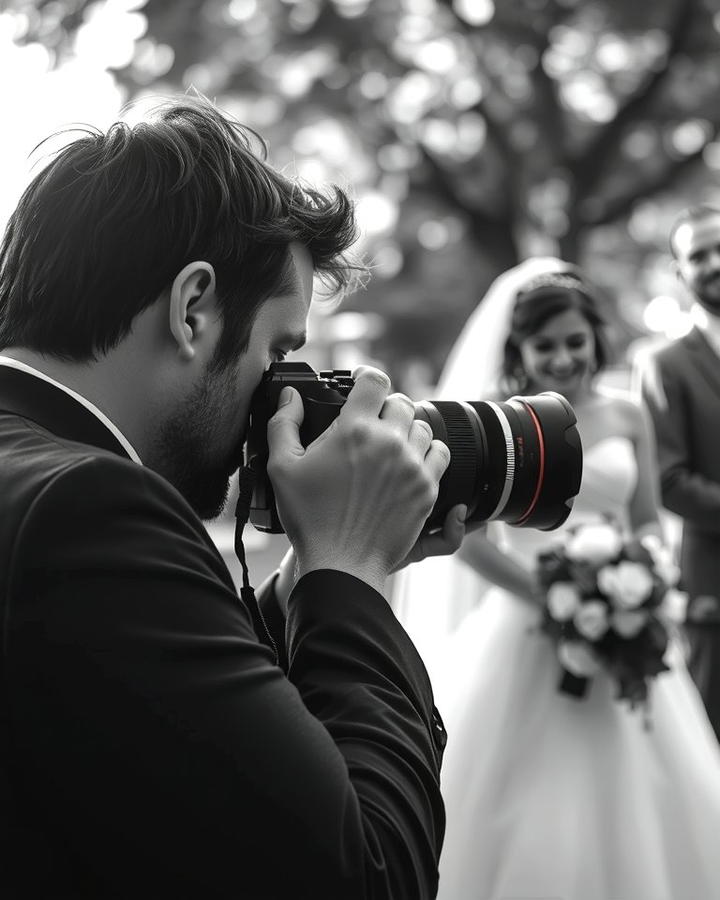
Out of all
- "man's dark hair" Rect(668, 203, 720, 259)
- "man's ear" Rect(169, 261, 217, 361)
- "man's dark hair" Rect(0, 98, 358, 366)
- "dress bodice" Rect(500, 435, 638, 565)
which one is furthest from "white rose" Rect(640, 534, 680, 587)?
"man's ear" Rect(169, 261, 217, 361)

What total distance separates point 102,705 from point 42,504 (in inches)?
7.6

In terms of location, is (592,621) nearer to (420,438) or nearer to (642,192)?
(420,438)

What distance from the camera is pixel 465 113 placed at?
12.4m

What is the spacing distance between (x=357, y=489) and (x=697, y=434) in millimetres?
3373

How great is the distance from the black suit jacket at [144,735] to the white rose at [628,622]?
2.67m

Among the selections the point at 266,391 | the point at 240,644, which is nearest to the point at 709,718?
the point at 266,391

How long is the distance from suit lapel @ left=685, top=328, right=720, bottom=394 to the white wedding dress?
0.98 meters

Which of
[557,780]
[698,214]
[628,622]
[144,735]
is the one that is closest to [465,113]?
[698,214]

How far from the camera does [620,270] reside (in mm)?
14336

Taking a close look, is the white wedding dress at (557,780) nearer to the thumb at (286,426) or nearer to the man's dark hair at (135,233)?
the thumb at (286,426)

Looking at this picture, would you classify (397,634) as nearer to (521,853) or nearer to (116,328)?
(116,328)

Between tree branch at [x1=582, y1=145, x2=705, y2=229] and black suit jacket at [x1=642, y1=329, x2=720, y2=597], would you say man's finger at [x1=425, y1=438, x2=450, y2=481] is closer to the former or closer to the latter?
black suit jacket at [x1=642, y1=329, x2=720, y2=597]

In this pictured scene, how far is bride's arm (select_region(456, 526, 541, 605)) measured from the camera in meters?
3.77

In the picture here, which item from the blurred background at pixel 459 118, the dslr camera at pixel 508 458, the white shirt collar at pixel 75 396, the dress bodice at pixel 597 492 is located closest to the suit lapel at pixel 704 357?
the dress bodice at pixel 597 492
